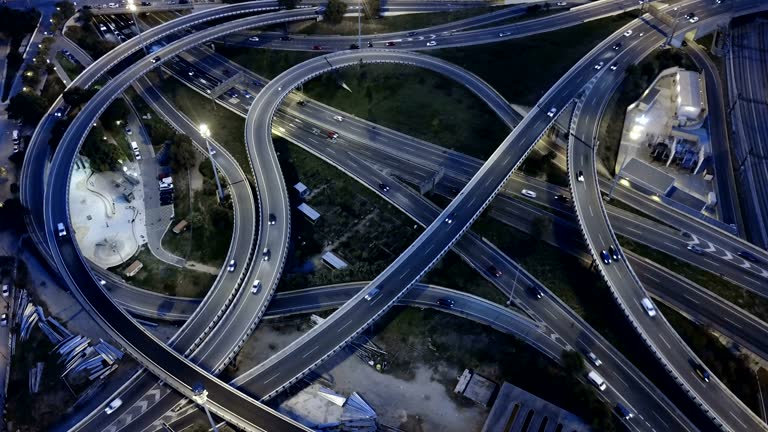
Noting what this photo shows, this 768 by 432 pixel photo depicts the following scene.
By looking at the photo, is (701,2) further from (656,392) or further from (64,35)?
(64,35)

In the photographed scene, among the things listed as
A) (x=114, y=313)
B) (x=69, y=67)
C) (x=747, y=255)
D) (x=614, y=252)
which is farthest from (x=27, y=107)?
(x=747, y=255)

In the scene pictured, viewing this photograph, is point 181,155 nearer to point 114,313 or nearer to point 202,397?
point 114,313

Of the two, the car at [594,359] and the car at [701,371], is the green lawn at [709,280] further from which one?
the car at [594,359]

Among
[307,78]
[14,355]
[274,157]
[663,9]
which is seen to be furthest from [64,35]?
[663,9]

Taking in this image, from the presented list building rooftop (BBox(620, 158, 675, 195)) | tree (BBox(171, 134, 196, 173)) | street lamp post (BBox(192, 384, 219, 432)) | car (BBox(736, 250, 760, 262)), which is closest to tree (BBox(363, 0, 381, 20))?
tree (BBox(171, 134, 196, 173))

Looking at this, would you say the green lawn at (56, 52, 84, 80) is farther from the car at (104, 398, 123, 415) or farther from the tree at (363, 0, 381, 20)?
the car at (104, 398, 123, 415)

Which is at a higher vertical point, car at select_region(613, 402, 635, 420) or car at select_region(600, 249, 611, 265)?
car at select_region(600, 249, 611, 265)
